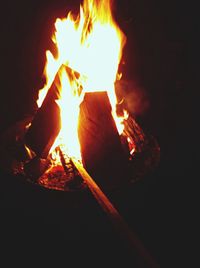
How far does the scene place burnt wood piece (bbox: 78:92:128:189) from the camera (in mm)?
2941

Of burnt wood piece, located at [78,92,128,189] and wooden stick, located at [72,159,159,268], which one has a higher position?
burnt wood piece, located at [78,92,128,189]

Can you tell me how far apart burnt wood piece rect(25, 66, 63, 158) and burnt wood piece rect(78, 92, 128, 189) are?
283mm

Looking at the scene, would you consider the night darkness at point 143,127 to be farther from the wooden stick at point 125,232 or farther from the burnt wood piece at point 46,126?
the burnt wood piece at point 46,126

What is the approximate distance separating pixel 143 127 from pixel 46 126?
50.6 inches

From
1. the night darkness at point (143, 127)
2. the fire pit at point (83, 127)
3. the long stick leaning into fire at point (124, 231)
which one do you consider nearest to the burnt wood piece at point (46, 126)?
the fire pit at point (83, 127)

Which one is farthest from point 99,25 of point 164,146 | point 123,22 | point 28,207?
point 28,207

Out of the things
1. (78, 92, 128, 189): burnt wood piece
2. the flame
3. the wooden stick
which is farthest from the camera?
the flame

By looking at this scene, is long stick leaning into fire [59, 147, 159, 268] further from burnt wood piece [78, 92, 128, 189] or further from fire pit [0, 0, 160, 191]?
fire pit [0, 0, 160, 191]

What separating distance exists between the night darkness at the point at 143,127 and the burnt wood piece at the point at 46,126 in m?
0.40

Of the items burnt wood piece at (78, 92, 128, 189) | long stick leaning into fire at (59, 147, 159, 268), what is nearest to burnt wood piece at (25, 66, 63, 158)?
burnt wood piece at (78, 92, 128, 189)

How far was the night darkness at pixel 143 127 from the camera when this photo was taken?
2980 mm

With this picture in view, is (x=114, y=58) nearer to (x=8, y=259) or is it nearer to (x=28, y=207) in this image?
(x=28, y=207)

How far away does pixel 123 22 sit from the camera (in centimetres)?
503

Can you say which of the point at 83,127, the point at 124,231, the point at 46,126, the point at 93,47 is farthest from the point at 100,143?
the point at 93,47
